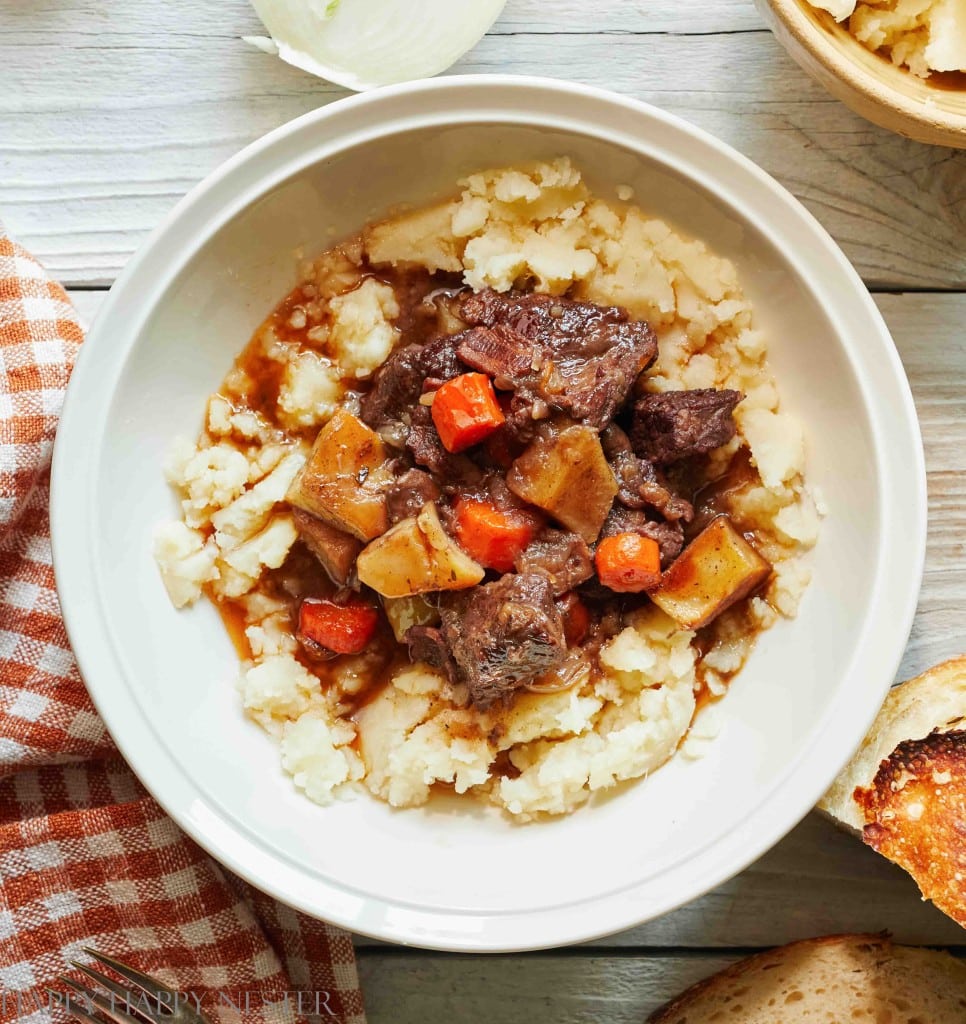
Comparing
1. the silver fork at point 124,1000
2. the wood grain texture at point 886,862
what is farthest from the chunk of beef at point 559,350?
the silver fork at point 124,1000

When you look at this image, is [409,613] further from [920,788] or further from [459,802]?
[920,788]

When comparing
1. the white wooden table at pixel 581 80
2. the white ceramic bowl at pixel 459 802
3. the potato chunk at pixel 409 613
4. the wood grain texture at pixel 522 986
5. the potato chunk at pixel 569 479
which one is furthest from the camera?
the wood grain texture at pixel 522 986

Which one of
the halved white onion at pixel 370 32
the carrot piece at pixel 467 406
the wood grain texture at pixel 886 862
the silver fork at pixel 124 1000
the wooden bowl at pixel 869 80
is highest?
the wooden bowl at pixel 869 80

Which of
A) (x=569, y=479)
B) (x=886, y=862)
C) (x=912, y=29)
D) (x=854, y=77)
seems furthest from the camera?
(x=886, y=862)

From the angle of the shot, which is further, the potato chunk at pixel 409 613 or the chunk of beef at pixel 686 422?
the potato chunk at pixel 409 613

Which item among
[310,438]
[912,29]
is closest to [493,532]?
[310,438]

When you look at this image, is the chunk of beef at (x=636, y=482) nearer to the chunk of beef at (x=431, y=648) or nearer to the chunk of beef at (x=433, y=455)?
the chunk of beef at (x=433, y=455)

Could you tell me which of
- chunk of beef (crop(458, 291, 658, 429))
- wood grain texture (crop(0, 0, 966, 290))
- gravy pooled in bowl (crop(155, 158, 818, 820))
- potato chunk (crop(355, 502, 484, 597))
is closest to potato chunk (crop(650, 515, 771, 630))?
gravy pooled in bowl (crop(155, 158, 818, 820))
